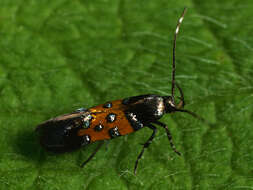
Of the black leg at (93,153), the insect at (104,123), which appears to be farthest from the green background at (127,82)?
the insect at (104,123)

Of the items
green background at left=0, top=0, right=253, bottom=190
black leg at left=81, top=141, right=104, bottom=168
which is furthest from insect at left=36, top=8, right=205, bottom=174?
green background at left=0, top=0, right=253, bottom=190

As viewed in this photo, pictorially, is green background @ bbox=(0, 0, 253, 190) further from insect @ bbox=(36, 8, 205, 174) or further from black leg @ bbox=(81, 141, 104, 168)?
insect @ bbox=(36, 8, 205, 174)

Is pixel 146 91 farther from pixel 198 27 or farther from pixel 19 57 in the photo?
pixel 19 57

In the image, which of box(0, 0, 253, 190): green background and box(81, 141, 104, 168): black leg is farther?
box(81, 141, 104, 168): black leg

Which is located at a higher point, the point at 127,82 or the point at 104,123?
the point at 127,82

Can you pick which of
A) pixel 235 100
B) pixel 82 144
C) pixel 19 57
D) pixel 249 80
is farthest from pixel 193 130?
pixel 19 57

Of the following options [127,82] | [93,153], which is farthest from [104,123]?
[127,82]

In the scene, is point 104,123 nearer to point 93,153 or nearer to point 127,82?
point 93,153
